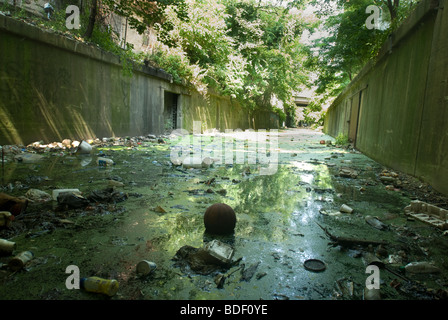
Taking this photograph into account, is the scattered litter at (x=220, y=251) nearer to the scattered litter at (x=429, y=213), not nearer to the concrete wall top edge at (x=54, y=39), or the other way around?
the scattered litter at (x=429, y=213)

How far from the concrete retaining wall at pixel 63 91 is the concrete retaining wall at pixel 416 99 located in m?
6.66

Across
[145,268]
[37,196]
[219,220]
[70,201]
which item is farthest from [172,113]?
[145,268]

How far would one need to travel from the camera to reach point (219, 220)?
1874 mm

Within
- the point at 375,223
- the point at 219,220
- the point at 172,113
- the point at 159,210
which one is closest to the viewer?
the point at 219,220

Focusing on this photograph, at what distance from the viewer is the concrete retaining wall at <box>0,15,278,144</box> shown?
4.84 metres

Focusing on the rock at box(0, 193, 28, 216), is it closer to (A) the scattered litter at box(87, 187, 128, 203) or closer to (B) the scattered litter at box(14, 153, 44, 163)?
(A) the scattered litter at box(87, 187, 128, 203)

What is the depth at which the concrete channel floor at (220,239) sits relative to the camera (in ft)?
4.13

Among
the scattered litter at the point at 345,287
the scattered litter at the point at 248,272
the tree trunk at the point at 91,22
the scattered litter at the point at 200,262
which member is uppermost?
the tree trunk at the point at 91,22

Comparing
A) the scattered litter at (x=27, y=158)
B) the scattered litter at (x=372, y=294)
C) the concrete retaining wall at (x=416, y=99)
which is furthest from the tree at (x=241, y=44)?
the scattered litter at (x=372, y=294)

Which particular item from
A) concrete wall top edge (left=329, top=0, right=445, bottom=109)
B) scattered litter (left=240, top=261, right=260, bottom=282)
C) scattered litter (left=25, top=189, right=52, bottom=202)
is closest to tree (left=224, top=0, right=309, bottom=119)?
concrete wall top edge (left=329, top=0, right=445, bottom=109)

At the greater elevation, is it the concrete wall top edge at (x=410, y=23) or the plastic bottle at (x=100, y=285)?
the concrete wall top edge at (x=410, y=23)

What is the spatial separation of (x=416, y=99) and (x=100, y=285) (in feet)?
14.6

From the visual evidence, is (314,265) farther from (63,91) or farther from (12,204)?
(63,91)
